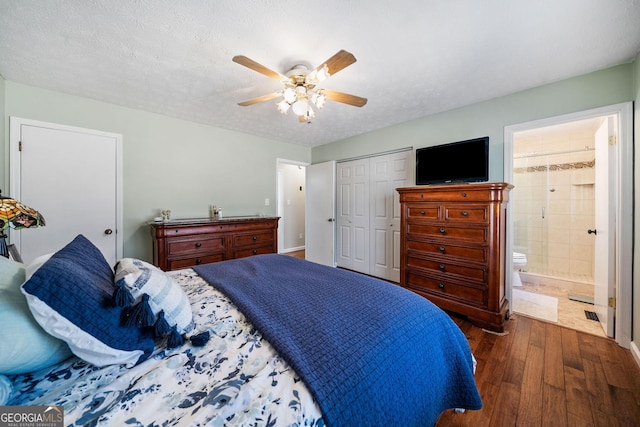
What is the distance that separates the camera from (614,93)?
1934 millimetres

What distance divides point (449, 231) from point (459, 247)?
18cm

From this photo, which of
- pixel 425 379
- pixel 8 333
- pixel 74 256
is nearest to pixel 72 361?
pixel 8 333

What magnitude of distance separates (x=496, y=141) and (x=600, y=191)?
1.04 metres

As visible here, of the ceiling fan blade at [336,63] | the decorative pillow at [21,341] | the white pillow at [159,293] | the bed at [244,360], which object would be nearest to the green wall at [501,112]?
the ceiling fan blade at [336,63]

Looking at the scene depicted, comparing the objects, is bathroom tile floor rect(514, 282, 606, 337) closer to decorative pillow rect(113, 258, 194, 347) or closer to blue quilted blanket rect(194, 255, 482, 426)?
blue quilted blanket rect(194, 255, 482, 426)

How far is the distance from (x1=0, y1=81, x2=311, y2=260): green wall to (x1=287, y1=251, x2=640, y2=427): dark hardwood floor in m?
3.36

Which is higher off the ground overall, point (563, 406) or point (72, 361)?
point (72, 361)

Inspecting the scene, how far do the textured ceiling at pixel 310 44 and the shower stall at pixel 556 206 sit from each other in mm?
1902

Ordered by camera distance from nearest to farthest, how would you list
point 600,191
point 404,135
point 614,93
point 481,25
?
1. point 481,25
2. point 614,93
3. point 600,191
4. point 404,135

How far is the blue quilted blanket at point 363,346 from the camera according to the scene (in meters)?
0.71

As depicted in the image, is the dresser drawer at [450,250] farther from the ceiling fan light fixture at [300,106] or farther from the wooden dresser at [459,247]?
the ceiling fan light fixture at [300,106]

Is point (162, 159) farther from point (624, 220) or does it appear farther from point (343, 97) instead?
point (624, 220)

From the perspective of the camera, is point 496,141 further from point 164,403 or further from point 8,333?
point 8,333

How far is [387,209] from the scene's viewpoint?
351 cm
